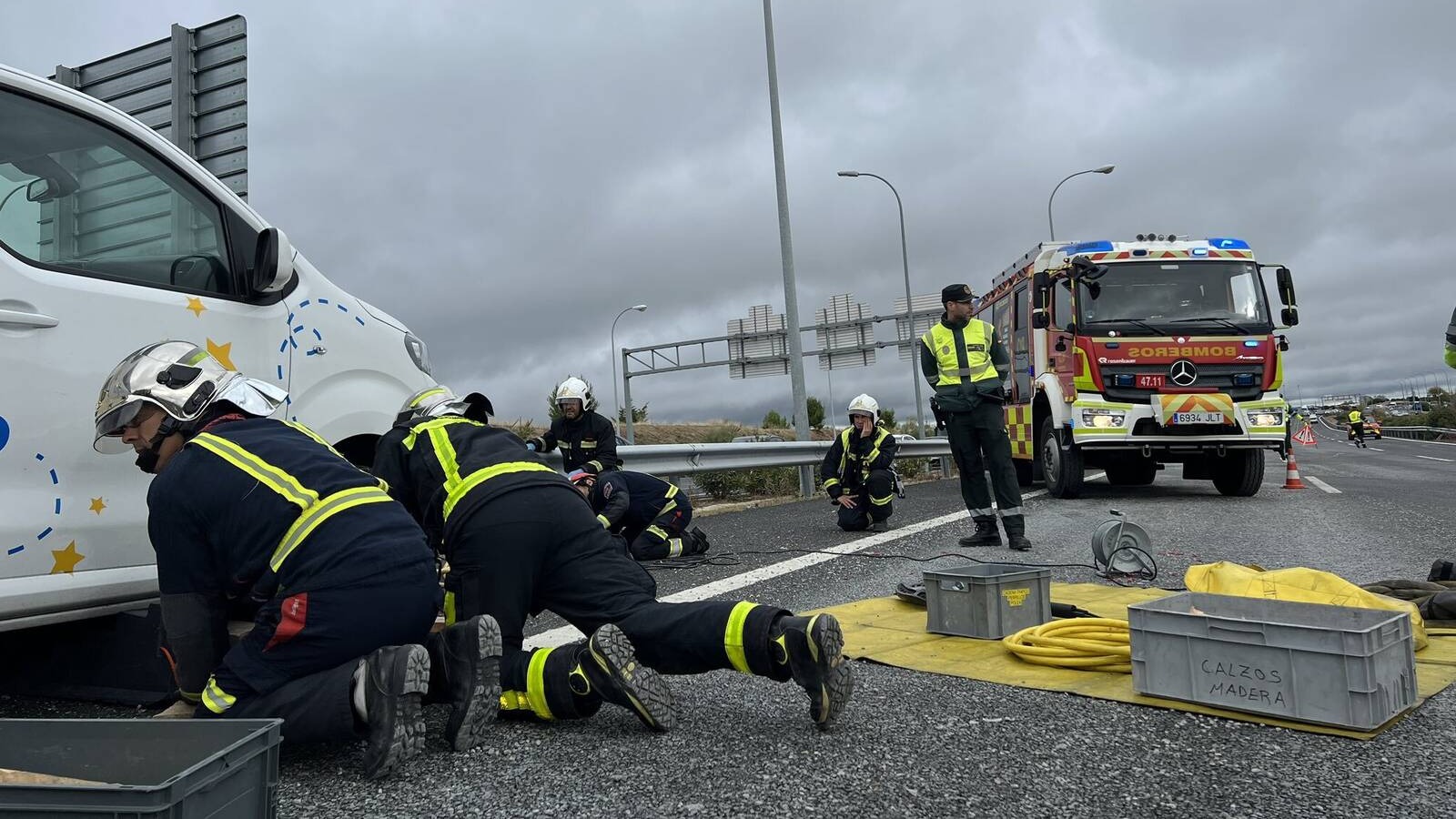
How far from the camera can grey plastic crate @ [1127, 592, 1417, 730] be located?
2746 mm

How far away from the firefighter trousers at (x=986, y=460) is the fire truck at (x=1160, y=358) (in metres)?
3.32

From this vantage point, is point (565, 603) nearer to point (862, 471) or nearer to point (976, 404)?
point (976, 404)

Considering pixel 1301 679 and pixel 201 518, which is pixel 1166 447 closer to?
pixel 1301 679

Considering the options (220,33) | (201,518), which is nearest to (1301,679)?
(201,518)

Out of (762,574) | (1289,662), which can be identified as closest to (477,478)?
(1289,662)

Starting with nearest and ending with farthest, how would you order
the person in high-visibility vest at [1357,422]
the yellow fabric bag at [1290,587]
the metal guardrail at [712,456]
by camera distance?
the yellow fabric bag at [1290,587] < the metal guardrail at [712,456] < the person in high-visibility vest at [1357,422]

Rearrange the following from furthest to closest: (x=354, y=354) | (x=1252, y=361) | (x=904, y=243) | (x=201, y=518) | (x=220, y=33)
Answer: (x=904, y=243), (x=1252, y=361), (x=220, y=33), (x=354, y=354), (x=201, y=518)

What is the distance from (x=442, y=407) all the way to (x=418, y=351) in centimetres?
128

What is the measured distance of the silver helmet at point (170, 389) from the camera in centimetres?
290

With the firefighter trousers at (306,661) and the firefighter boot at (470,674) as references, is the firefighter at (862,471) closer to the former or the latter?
the firefighter boot at (470,674)

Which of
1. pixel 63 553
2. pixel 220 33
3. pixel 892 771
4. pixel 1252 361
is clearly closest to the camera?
pixel 892 771

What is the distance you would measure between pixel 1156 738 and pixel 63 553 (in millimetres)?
3347

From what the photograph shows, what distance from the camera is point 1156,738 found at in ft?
9.20

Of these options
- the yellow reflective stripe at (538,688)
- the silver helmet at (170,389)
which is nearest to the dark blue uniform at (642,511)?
the yellow reflective stripe at (538,688)
